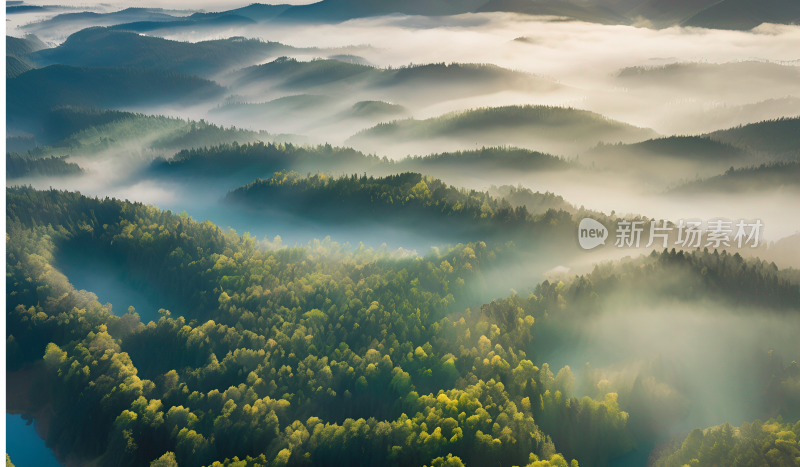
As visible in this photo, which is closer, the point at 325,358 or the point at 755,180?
Answer: the point at 325,358

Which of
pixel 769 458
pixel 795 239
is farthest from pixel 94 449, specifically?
pixel 795 239

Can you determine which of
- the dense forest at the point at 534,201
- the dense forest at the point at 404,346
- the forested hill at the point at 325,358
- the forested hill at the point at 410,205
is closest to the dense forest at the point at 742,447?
the dense forest at the point at 404,346

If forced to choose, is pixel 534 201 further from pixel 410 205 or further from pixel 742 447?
pixel 742 447

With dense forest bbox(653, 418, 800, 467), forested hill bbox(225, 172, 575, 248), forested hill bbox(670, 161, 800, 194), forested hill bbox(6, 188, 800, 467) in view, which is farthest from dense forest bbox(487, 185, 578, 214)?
forested hill bbox(670, 161, 800, 194)

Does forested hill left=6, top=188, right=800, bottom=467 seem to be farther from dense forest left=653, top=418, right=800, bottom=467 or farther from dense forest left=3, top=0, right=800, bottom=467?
dense forest left=653, top=418, right=800, bottom=467

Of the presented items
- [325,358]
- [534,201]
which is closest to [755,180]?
[534,201]

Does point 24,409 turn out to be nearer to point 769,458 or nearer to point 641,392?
point 641,392

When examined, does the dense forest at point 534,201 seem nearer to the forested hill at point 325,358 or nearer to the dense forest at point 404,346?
the dense forest at point 404,346

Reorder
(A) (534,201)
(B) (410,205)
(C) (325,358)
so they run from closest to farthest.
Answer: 1. (C) (325,358)
2. (B) (410,205)
3. (A) (534,201)
